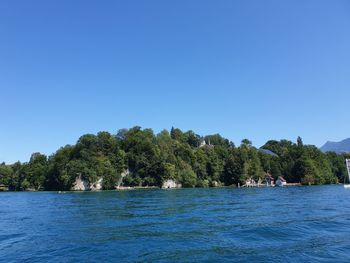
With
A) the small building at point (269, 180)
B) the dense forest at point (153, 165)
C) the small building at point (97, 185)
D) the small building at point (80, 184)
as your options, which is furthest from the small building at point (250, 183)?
the small building at point (80, 184)

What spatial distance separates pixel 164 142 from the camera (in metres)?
150

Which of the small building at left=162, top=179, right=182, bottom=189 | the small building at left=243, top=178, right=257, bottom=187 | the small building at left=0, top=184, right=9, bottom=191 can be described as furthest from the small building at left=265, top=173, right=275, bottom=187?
the small building at left=0, top=184, right=9, bottom=191

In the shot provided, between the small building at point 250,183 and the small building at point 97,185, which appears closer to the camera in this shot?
the small building at point 97,185

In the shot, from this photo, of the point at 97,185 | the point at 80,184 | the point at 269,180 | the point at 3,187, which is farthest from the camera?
the point at 3,187

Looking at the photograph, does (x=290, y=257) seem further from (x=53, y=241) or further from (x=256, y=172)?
(x=256, y=172)

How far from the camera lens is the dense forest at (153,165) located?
126 metres

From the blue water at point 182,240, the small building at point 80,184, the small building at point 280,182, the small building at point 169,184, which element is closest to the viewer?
the blue water at point 182,240

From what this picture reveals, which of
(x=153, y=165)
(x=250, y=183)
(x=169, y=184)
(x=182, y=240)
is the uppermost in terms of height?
(x=153, y=165)

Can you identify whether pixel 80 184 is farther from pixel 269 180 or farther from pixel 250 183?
pixel 269 180

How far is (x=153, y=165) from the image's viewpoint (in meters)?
134

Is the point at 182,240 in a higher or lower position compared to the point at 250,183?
lower

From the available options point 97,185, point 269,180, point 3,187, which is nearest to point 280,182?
point 269,180

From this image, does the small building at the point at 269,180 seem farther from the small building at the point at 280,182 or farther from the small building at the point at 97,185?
the small building at the point at 97,185

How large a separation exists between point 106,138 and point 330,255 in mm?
127240
